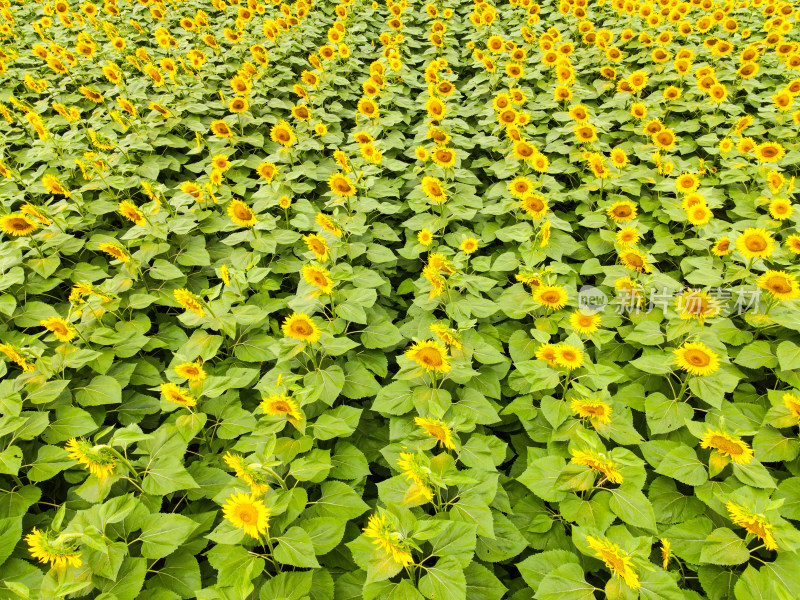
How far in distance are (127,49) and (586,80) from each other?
7272mm

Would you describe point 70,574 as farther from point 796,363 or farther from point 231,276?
point 796,363

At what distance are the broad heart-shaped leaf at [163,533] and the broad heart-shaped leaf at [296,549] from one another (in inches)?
17.7

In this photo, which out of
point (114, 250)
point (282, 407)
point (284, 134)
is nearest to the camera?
point (282, 407)

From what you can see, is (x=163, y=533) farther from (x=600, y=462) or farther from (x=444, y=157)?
(x=444, y=157)

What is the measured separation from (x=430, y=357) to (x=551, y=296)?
1191mm

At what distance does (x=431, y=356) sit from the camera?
8.44 ft

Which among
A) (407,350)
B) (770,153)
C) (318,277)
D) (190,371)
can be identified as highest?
(770,153)

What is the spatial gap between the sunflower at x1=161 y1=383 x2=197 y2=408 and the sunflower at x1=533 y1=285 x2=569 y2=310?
2419mm

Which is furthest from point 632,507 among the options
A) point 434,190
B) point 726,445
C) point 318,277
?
point 434,190

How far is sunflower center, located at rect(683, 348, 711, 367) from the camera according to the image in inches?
107

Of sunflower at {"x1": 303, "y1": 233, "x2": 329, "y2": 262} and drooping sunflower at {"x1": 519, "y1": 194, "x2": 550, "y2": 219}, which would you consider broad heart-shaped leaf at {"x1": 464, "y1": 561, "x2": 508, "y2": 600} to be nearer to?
sunflower at {"x1": 303, "y1": 233, "x2": 329, "y2": 262}

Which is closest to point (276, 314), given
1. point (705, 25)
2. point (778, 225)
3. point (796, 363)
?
point (796, 363)

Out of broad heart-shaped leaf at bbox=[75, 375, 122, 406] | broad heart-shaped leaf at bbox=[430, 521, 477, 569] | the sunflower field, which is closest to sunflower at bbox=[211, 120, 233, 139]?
the sunflower field

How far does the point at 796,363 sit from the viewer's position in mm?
2771
